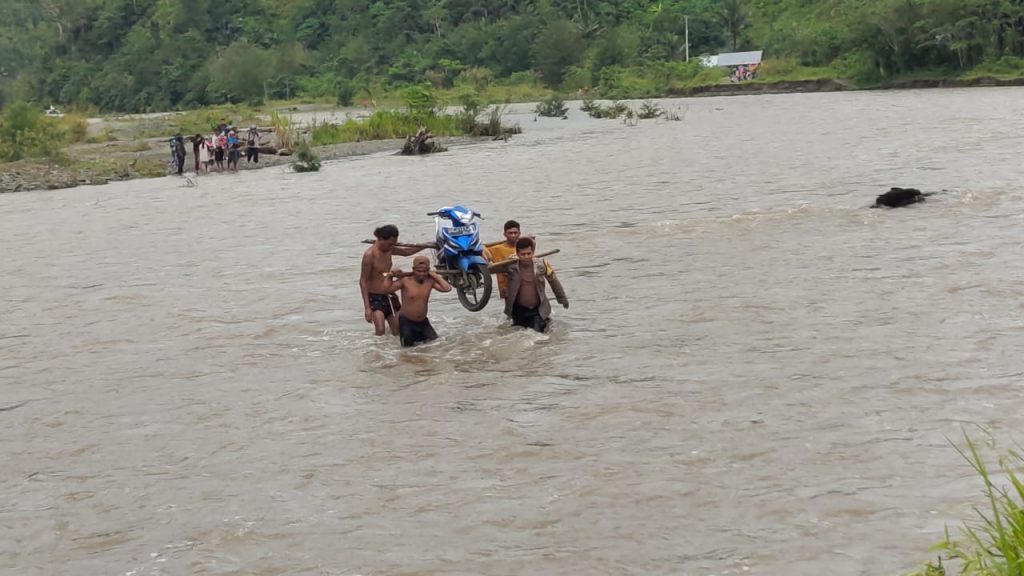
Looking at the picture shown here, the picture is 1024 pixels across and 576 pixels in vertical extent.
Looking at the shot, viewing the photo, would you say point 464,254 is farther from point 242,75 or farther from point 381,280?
point 242,75

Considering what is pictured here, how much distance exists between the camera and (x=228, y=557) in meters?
6.24

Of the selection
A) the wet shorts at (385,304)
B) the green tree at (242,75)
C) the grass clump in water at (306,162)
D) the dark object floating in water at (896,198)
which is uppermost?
the green tree at (242,75)

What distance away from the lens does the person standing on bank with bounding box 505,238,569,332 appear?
10328 millimetres

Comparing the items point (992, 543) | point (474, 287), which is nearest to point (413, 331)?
point (474, 287)

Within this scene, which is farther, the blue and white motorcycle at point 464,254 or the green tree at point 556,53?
the green tree at point 556,53

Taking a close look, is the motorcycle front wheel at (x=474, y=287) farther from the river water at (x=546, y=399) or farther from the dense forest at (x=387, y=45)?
the dense forest at (x=387, y=45)

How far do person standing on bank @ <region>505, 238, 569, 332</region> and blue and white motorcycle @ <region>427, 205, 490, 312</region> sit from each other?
0.41 m

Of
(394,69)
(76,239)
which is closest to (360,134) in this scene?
(76,239)

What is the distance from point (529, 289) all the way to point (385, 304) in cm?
141

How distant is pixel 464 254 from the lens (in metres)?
11.1

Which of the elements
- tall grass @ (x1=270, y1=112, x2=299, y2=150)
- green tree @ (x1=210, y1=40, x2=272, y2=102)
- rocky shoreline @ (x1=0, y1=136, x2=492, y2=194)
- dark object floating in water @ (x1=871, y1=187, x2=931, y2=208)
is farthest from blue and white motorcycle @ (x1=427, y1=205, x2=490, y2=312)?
green tree @ (x1=210, y1=40, x2=272, y2=102)

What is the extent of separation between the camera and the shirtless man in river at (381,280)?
10.5 metres

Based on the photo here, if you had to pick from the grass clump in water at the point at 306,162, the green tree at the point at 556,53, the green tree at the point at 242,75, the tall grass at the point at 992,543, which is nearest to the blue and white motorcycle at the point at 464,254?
the tall grass at the point at 992,543

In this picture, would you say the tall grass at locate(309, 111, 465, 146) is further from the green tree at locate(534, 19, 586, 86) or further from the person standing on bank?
the green tree at locate(534, 19, 586, 86)
